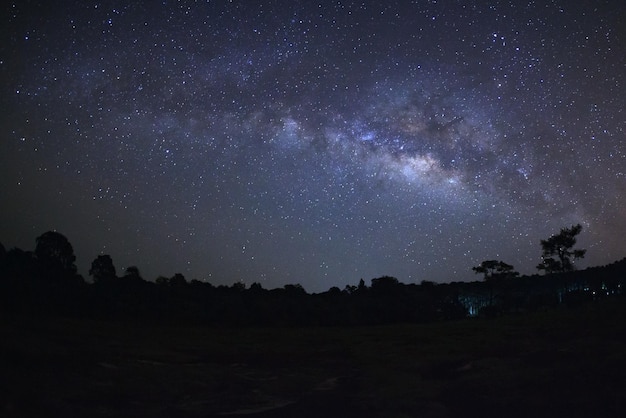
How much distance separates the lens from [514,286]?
62.7m

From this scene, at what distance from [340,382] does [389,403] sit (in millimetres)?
3874

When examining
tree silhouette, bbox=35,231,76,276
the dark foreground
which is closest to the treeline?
tree silhouette, bbox=35,231,76,276

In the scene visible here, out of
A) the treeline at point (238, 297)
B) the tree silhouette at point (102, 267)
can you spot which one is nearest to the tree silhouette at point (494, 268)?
the treeline at point (238, 297)

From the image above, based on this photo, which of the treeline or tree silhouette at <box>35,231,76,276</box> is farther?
tree silhouette at <box>35,231,76,276</box>

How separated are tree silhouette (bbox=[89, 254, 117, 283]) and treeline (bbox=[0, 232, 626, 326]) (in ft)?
0.38

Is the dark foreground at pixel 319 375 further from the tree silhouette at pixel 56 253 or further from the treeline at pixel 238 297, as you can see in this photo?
the tree silhouette at pixel 56 253

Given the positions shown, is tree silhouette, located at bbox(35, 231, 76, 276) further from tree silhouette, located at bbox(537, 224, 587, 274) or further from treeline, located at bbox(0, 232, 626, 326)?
tree silhouette, located at bbox(537, 224, 587, 274)

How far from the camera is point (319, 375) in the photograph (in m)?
19.2

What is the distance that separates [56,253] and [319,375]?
47.0 meters

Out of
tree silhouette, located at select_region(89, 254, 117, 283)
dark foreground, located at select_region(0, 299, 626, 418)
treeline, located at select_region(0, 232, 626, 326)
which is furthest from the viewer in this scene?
tree silhouette, located at select_region(89, 254, 117, 283)

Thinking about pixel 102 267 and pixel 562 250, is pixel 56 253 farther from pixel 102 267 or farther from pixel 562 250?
pixel 562 250

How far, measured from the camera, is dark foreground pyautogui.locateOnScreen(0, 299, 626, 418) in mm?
13273

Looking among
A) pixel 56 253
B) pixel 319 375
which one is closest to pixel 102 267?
pixel 56 253

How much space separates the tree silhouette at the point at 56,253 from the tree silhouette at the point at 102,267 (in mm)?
3051
